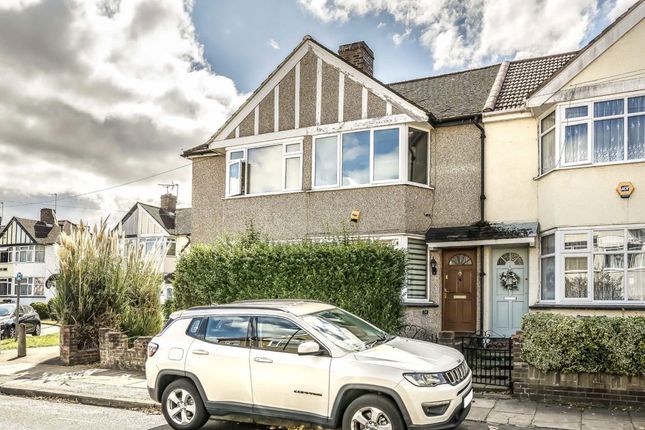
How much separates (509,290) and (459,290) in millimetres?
1166

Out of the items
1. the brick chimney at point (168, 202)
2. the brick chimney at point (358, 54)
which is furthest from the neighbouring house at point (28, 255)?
the brick chimney at point (358, 54)

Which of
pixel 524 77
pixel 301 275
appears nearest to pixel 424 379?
pixel 301 275

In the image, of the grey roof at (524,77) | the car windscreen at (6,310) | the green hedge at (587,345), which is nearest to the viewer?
the green hedge at (587,345)

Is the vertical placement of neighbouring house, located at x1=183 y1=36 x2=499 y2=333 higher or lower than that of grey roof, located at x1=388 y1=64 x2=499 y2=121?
lower

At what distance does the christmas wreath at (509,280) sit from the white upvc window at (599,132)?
265cm

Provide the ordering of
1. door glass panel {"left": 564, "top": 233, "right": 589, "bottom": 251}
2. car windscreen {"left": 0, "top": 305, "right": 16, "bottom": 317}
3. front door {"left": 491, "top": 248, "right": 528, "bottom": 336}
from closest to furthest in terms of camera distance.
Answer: door glass panel {"left": 564, "top": 233, "right": 589, "bottom": 251} → front door {"left": 491, "top": 248, "right": 528, "bottom": 336} → car windscreen {"left": 0, "top": 305, "right": 16, "bottom": 317}

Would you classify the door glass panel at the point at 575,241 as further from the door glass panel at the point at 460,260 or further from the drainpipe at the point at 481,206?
the door glass panel at the point at 460,260

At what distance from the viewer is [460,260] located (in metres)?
13.9

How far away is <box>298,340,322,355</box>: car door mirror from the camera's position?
642 centimetres


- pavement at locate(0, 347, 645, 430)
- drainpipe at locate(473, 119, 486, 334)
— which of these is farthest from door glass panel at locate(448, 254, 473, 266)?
pavement at locate(0, 347, 645, 430)

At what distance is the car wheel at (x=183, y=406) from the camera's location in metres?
7.18

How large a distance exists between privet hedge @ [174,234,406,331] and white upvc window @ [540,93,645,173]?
4.92 meters

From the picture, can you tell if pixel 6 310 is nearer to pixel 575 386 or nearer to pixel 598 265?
pixel 598 265

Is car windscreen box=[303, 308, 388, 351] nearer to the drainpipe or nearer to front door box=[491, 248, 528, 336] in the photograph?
the drainpipe
